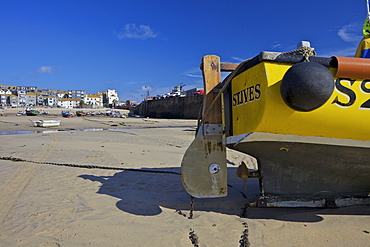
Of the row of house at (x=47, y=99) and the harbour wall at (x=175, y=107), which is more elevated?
the row of house at (x=47, y=99)

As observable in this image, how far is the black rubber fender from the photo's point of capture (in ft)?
7.61

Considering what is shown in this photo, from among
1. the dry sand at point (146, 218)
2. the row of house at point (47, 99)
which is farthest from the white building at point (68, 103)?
the dry sand at point (146, 218)

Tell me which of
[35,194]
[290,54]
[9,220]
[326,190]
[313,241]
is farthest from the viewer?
[35,194]

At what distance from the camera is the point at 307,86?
2.31 metres

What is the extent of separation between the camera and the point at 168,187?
4414 mm

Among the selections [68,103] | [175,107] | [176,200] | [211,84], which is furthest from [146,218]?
[68,103]

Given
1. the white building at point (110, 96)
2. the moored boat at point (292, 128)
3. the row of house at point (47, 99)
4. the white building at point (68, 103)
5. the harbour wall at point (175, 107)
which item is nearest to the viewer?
the moored boat at point (292, 128)

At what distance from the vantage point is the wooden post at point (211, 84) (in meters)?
3.25

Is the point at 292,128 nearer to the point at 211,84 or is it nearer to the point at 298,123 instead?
the point at 298,123

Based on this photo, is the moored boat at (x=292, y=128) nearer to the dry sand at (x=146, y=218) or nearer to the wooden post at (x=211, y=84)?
the wooden post at (x=211, y=84)

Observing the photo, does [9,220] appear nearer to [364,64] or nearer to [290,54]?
[290,54]

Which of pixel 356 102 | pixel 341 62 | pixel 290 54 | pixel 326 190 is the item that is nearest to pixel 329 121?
pixel 356 102

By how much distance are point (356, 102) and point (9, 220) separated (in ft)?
12.5

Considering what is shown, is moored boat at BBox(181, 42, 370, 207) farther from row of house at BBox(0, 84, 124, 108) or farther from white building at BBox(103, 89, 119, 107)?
white building at BBox(103, 89, 119, 107)
